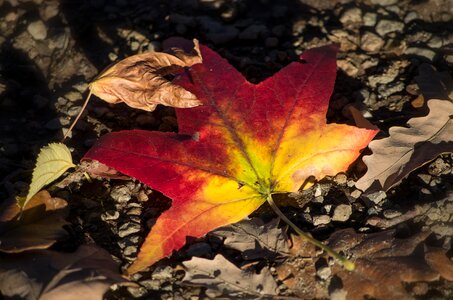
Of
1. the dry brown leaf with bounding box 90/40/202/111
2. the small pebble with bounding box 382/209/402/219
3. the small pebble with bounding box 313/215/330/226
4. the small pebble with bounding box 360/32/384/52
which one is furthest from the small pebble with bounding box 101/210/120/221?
the small pebble with bounding box 360/32/384/52

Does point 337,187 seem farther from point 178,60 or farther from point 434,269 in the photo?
point 178,60

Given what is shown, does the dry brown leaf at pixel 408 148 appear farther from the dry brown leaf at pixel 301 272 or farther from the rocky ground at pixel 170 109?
the dry brown leaf at pixel 301 272

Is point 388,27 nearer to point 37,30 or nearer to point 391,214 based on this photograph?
point 391,214

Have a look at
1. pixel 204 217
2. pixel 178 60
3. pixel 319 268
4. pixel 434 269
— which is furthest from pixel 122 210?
pixel 434 269

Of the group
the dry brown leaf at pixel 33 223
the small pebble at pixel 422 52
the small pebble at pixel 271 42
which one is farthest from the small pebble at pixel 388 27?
the dry brown leaf at pixel 33 223

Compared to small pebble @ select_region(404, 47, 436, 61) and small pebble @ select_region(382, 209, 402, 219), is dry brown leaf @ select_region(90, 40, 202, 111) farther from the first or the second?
small pebble @ select_region(404, 47, 436, 61)
